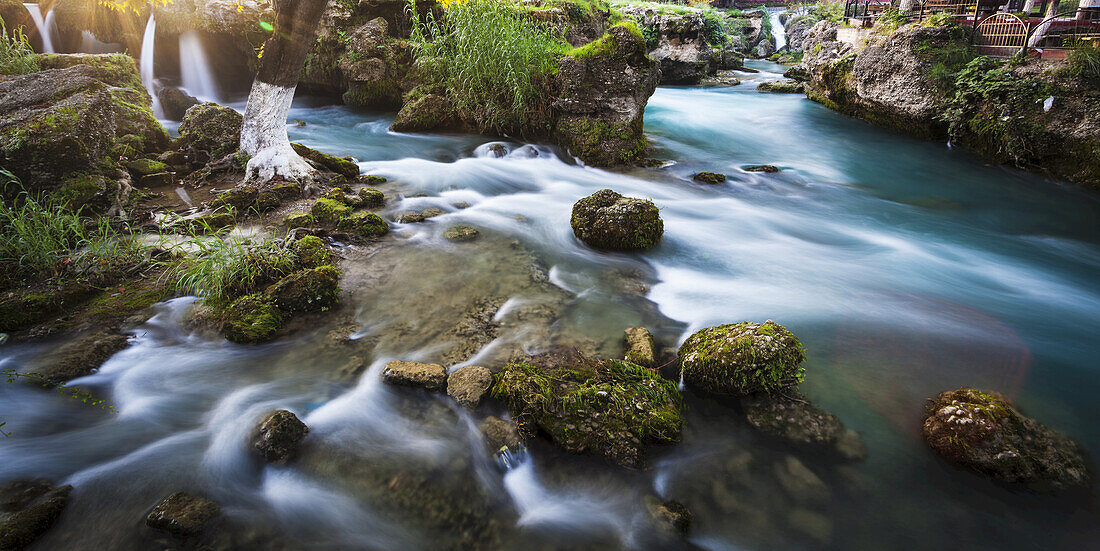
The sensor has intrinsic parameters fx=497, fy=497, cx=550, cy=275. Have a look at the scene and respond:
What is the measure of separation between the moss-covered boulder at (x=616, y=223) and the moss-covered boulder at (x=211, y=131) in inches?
224

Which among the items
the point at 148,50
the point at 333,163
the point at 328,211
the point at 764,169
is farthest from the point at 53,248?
the point at 148,50

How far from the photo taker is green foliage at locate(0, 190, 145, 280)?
4.41 metres

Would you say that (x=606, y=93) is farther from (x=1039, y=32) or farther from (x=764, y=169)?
(x=1039, y=32)

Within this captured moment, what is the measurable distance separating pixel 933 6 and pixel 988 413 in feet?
59.5

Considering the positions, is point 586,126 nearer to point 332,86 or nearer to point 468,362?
point 468,362

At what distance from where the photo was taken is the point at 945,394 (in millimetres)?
3279

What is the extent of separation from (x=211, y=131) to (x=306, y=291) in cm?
528

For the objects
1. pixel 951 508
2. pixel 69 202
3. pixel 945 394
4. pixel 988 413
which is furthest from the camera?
pixel 69 202

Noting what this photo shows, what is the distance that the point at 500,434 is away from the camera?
303 cm

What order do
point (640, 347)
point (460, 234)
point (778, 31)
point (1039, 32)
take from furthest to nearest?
point (778, 31) → point (1039, 32) → point (460, 234) → point (640, 347)

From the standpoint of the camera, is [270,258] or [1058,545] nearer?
[1058,545]

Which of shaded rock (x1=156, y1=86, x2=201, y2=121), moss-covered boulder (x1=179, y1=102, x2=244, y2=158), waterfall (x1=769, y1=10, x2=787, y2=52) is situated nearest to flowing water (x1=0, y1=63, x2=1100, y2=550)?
moss-covered boulder (x1=179, y1=102, x2=244, y2=158)

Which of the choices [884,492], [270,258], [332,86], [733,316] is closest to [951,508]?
[884,492]

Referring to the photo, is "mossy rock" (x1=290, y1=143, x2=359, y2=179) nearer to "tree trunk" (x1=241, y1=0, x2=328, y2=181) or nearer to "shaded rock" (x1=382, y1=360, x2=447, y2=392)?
"tree trunk" (x1=241, y1=0, x2=328, y2=181)
